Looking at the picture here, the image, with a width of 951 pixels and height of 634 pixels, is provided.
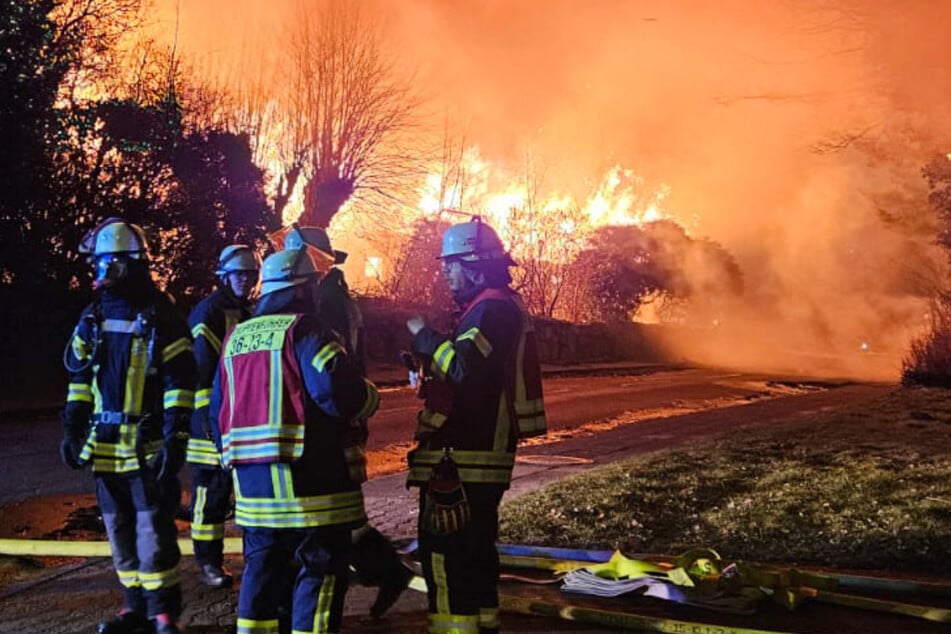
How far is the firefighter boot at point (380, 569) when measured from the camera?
14.2 feet

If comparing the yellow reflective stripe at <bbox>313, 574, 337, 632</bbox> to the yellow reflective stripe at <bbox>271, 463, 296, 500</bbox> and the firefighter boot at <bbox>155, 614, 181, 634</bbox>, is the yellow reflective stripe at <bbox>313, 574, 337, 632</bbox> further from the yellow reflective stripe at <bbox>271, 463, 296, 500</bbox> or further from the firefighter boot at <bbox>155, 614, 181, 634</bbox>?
the firefighter boot at <bbox>155, 614, 181, 634</bbox>

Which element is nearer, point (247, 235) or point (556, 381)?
point (247, 235)

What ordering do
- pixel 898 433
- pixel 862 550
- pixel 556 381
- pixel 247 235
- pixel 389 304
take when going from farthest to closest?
pixel 389 304 → pixel 556 381 → pixel 247 235 → pixel 898 433 → pixel 862 550

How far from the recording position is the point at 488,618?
3.66 meters

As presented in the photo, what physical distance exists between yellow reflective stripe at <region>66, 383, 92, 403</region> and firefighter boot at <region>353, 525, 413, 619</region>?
1.52 metres

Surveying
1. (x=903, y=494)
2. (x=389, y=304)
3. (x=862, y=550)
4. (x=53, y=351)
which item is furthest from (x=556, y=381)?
(x=862, y=550)

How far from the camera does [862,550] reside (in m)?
5.83

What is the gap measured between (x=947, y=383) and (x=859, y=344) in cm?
3094

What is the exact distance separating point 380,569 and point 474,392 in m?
1.30

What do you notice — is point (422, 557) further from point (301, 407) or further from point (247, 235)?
point (247, 235)

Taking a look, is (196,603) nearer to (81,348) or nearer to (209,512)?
(209,512)

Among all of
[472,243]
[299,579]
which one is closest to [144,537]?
[299,579]

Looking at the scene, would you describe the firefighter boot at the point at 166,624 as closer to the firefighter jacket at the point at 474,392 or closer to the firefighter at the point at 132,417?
the firefighter at the point at 132,417

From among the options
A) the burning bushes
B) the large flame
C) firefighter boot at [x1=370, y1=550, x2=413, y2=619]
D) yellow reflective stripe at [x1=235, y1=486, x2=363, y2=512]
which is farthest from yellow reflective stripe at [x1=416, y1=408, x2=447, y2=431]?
the large flame
